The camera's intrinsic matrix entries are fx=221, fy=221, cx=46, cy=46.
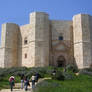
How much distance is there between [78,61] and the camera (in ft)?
107

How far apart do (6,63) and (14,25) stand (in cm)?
659

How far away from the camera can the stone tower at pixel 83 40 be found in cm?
3198

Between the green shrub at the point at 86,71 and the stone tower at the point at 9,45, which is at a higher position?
the stone tower at the point at 9,45

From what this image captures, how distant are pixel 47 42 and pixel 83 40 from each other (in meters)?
5.35

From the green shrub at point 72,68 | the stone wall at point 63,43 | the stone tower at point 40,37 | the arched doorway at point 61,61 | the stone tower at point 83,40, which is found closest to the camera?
the green shrub at point 72,68

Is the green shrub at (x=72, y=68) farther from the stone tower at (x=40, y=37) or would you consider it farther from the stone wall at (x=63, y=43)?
the stone tower at (x=40, y=37)

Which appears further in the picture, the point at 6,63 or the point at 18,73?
the point at 6,63

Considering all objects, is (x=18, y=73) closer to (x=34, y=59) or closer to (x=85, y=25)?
(x=34, y=59)

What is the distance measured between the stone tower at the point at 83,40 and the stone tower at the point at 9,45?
10174 millimetres

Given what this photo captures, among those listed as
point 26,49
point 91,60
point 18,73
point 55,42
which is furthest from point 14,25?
point 91,60

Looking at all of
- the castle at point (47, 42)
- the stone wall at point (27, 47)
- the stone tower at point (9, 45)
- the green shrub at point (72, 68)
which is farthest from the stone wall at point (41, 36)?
the stone tower at point (9, 45)

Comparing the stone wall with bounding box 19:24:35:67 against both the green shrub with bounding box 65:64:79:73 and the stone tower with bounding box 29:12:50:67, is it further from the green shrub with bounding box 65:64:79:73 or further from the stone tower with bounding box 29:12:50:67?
the green shrub with bounding box 65:64:79:73

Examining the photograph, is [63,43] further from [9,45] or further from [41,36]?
[9,45]

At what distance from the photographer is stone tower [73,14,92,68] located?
31984 millimetres
